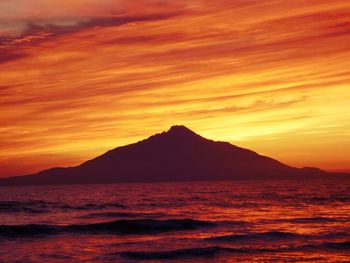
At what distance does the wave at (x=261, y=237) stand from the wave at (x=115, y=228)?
22.1 ft

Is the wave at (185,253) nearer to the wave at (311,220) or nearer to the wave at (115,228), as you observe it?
the wave at (115,228)

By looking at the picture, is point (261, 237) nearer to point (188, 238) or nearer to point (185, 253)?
point (188, 238)

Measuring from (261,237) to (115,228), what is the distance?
13490mm

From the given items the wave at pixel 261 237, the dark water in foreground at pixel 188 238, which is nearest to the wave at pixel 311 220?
the dark water in foreground at pixel 188 238

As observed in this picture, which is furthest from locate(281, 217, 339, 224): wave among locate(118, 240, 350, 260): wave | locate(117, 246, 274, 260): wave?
locate(117, 246, 274, 260): wave

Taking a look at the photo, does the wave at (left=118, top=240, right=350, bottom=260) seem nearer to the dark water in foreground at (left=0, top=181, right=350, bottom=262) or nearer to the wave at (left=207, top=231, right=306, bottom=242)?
the dark water in foreground at (left=0, top=181, right=350, bottom=262)

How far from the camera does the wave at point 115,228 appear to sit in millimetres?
37656

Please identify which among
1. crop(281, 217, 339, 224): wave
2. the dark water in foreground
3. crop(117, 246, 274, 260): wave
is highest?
crop(281, 217, 339, 224): wave

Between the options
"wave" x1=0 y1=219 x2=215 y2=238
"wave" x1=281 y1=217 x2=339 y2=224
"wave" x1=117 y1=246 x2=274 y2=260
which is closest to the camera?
"wave" x1=117 y1=246 x2=274 y2=260

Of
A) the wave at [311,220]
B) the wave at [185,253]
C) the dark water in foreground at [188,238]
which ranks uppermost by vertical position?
the wave at [311,220]

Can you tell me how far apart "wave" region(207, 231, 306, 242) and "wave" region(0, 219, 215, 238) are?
674 centimetres

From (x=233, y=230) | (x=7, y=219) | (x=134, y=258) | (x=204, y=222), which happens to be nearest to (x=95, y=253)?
(x=134, y=258)

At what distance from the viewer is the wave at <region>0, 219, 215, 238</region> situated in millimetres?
37656

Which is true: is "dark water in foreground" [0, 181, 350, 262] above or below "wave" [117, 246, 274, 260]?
above
